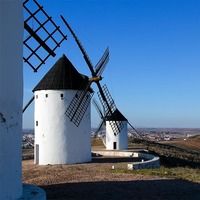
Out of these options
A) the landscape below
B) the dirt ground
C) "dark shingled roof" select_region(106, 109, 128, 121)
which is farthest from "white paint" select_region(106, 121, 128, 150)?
the dirt ground

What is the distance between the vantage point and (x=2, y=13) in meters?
9.29

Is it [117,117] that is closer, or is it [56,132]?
[56,132]

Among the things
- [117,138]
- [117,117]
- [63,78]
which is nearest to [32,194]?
[63,78]

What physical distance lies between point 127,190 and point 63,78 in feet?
35.1

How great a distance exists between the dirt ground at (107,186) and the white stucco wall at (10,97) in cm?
376

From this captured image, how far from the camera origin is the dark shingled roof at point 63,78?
936 inches

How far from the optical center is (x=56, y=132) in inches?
923

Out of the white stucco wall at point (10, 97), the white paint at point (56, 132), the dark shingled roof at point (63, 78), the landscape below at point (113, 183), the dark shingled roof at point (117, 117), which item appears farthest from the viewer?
the dark shingled roof at point (117, 117)

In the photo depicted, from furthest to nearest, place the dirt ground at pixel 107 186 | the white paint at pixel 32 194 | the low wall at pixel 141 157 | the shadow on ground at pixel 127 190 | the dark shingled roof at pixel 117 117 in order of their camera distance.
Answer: the dark shingled roof at pixel 117 117 → the low wall at pixel 141 157 → the dirt ground at pixel 107 186 → the shadow on ground at pixel 127 190 → the white paint at pixel 32 194

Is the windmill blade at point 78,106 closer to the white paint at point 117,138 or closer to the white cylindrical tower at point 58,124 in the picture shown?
the white cylindrical tower at point 58,124

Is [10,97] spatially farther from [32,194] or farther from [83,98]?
[83,98]

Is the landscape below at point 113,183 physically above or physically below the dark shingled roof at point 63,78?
below

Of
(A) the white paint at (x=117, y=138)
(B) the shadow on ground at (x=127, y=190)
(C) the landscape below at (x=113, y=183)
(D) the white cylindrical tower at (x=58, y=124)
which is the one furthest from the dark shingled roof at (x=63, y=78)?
(A) the white paint at (x=117, y=138)

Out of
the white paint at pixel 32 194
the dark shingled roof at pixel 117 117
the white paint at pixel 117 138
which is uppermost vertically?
the dark shingled roof at pixel 117 117
